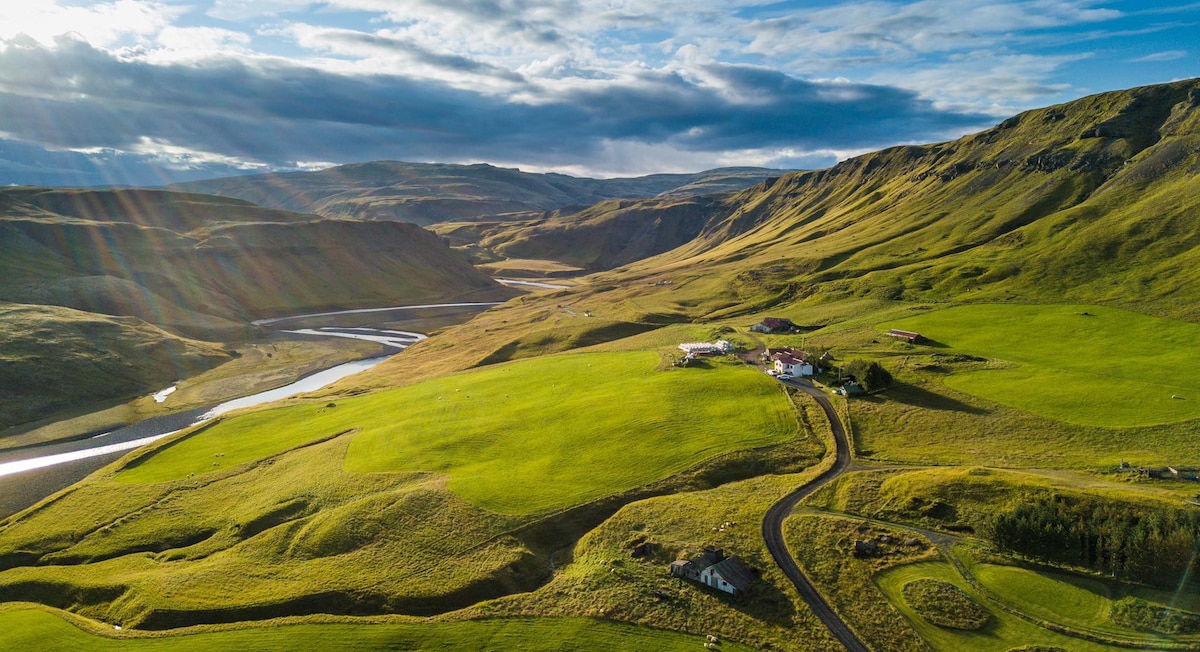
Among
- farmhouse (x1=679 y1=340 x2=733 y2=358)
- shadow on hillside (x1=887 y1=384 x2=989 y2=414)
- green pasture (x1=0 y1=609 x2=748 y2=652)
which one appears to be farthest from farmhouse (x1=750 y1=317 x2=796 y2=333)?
green pasture (x1=0 y1=609 x2=748 y2=652)

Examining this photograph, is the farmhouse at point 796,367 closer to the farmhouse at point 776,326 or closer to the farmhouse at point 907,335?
the farmhouse at point 907,335

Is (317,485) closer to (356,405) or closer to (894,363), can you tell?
(356,405)

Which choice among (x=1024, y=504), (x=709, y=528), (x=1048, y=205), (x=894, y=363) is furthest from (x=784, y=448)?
(x=1048, y=205)

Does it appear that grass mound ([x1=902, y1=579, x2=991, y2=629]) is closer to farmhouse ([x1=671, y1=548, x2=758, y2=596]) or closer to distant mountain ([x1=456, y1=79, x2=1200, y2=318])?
farmhouse ([x1=671, y1=548, x2=758, y2=596])

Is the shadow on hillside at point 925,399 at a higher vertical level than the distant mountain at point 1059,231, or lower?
lower

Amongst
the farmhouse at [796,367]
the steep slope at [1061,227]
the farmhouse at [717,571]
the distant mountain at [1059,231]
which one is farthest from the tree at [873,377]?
the steep slope at [1061,227]
